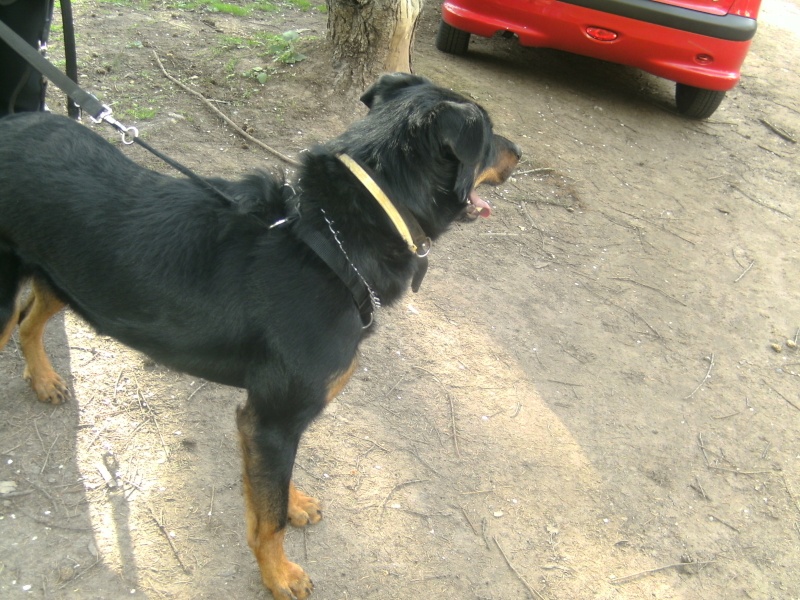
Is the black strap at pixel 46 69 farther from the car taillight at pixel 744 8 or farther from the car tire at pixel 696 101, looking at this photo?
the car tire at pixel 696 101

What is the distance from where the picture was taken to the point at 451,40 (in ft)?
24.7

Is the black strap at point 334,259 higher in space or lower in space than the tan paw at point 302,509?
higher

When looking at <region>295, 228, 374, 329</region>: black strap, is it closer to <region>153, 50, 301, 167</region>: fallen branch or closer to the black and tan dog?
the black and tan dog

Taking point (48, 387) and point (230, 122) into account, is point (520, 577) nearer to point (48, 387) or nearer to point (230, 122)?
point (48, 387)

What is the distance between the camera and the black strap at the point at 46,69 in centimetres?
266

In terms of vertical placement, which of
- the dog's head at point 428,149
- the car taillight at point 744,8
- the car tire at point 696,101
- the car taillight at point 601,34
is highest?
the car taillight at point 744,8

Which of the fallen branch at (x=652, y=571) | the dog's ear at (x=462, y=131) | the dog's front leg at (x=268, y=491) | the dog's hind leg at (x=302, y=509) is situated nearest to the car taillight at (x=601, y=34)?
the dog's ear at (x=462, y=131)

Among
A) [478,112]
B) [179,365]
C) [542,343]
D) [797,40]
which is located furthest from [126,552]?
[797,40]

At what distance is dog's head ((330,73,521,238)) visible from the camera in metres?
2.60

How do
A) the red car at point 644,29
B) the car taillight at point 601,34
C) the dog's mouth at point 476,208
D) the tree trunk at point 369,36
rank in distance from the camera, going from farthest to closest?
the car taillight at point 601,34 → the red car at point 644,29 → the tree trunk at point 369,36 → the dog's mouth at point 476,208

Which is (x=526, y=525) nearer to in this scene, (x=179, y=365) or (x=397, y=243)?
(x=397, y=243)

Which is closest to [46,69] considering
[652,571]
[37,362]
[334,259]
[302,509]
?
[334,259]

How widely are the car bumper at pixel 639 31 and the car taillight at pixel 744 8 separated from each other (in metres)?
0.05

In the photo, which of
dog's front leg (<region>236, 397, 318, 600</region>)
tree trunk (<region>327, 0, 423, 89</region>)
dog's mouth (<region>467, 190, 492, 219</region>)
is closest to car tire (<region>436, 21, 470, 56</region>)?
tree trunk (<region>327, 0, 423, 89</region>)
